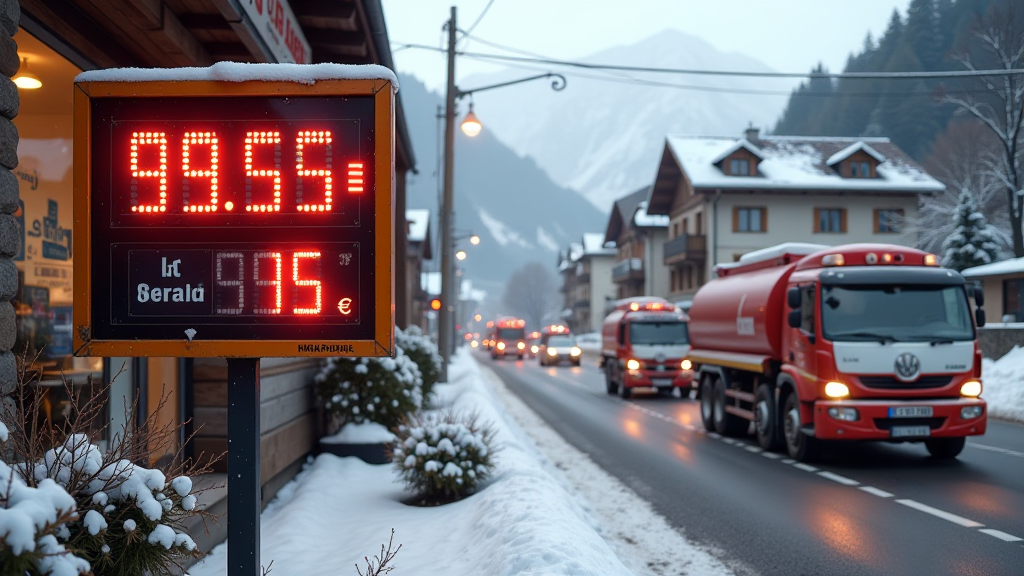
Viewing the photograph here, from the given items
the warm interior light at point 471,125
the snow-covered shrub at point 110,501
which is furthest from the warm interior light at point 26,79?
the warm interior light at point 471,125

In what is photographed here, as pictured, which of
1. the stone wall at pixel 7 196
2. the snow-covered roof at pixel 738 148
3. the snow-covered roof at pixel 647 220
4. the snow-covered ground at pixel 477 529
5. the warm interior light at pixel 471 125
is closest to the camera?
the stone wall at pixel 7 196

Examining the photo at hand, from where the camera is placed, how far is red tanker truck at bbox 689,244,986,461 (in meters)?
10.7

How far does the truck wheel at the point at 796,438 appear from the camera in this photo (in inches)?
454

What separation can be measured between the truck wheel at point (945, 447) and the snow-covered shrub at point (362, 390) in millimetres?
7100

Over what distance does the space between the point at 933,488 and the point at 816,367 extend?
2.02m

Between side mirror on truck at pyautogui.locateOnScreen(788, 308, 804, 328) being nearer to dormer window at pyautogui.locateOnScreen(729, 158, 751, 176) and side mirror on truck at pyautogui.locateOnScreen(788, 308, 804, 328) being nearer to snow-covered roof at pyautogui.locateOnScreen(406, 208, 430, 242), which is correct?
dormer window at pyautogui.locateOnScreen(729, 158, 751, 176)

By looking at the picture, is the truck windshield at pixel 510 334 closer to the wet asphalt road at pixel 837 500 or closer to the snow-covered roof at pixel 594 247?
the snow-covered roof at pixel 594 247

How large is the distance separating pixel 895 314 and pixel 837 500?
10.2 feet

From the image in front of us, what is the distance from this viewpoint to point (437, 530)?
679 cm

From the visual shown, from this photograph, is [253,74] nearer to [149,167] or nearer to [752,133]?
[149,167]

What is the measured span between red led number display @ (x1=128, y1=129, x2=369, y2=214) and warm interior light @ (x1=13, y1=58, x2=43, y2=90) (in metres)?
2.81

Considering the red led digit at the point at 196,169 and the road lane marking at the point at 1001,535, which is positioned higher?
the red led digit at the point at 196,169

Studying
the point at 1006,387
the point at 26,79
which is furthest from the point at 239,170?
the point at 1006,387

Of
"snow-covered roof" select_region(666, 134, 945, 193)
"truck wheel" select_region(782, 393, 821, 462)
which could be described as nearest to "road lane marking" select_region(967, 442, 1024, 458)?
"truck wheel" select_region(782, 393, 821, 462)
